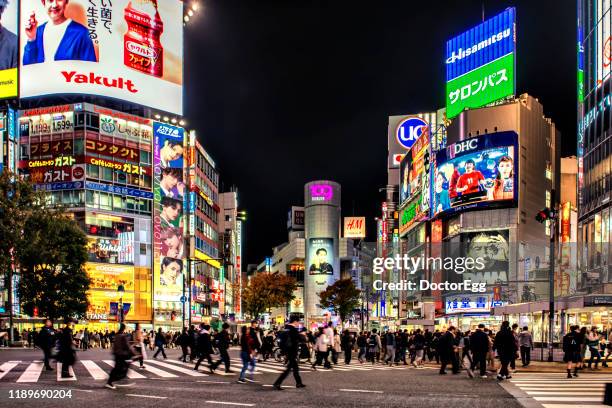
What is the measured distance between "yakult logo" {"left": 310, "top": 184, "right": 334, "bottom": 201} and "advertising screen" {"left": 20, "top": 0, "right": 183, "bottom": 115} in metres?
105

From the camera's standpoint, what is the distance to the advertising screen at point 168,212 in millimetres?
90500

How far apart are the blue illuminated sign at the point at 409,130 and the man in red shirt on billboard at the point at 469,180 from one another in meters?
41.9

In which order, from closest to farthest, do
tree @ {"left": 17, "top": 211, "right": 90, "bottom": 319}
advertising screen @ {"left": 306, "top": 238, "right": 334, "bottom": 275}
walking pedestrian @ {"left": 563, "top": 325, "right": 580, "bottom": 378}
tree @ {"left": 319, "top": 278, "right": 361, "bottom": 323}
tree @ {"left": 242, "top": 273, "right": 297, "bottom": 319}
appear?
walking pedestrian @ {"left": 563, "top": 325, "right": 580, "bottom": 378} < tree @ {"left": 17, "top": 211, "right": 90, "bottom": 319} < tree @ {"left": 242, "top": 273, "right": 297, "bottom": 319} < tree @ {"left": 319, "top": 278, "right": 361, "bottom": 323} < advertising screen @ {"left": 306, "top": 238, "right": 334, "bottom": 275}

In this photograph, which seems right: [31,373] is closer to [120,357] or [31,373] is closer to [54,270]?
[120,357]

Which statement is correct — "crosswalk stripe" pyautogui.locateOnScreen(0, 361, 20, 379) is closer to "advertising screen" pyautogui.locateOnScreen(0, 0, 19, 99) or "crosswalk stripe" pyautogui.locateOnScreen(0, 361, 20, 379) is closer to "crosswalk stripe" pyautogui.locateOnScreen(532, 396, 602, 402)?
"crosswalk stripe" pyautogui.locateOnScreen(532, 396, 602, 402)

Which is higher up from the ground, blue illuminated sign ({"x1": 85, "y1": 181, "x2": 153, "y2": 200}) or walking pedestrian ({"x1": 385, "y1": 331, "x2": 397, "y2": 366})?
blue illuminated sign ({"x1": 85, "y1": 181, "x2": 153, "y2": 200})

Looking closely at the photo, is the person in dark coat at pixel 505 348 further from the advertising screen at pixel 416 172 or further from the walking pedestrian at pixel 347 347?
the advertising screen at pixel 416 172

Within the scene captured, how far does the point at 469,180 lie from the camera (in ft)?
266

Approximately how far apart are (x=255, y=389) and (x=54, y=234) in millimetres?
36654

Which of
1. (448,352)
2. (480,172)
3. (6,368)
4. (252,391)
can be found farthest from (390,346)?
(480,172)

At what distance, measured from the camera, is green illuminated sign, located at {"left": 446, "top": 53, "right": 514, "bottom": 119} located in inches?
3172

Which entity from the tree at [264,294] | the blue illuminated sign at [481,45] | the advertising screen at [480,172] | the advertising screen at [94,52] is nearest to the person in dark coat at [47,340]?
the advertising screen at [480,172]

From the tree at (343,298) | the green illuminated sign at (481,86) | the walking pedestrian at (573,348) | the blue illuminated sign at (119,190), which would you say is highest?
the green illuminated sign at (481,86)

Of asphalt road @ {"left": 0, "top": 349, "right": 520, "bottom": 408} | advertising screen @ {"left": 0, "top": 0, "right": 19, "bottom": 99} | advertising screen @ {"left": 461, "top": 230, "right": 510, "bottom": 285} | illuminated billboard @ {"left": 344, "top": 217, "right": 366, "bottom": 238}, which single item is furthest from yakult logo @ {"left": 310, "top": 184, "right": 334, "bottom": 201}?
asphalt road @ {"left": 0, "top": 349, "right": 520, "bottom": 408}
